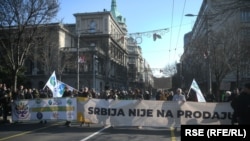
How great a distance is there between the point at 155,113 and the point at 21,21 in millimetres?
13637

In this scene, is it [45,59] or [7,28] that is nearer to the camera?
[7,28]

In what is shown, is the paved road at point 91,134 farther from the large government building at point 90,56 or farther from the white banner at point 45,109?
the large government building at point 90,56

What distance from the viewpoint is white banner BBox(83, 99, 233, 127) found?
1647cm

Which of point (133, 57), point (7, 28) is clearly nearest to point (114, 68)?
point (133, 57)

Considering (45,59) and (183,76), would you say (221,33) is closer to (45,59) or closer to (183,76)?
(45,59)

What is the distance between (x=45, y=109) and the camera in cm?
1923

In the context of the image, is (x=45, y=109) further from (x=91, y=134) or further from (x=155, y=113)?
(x=155, y=113)

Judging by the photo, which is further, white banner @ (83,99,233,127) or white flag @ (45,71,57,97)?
white flag @ (45,71,57,97)

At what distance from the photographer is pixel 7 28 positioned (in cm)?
2803

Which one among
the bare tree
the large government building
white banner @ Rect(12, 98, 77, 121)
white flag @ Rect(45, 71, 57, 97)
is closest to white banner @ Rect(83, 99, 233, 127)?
white banner @ Rect(12, 98, 77, 121)

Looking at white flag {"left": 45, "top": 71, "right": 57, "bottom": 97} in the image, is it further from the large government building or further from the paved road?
the large government building

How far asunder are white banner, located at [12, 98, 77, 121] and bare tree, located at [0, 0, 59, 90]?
6.84 metres

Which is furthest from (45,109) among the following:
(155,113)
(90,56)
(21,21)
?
(90,56)

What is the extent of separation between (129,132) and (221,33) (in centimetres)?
3165
